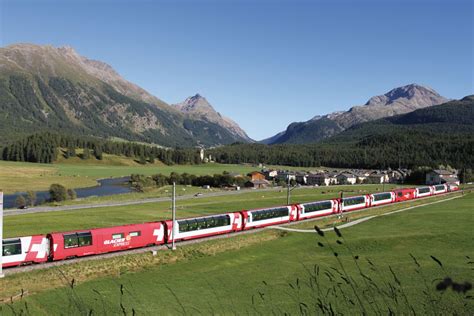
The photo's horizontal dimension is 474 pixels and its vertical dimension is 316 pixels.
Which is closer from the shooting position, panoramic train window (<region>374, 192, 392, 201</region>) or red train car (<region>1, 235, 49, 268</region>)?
red train car (<region>1, 235, 49, 268</region>)

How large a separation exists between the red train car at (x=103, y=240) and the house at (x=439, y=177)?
149m

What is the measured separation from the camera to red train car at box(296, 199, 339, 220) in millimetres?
65125

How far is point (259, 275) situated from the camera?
36125 mm

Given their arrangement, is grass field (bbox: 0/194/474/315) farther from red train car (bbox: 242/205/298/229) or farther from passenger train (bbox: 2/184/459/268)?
red train car (bbox: 242/205/298/229)

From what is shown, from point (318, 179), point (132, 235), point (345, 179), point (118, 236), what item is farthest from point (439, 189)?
point (118, 236)

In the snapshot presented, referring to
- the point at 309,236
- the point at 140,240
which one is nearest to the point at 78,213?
the point at 140,240

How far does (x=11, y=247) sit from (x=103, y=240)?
314 inches

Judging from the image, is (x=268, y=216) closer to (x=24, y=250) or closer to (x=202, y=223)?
(x=202, y=223)

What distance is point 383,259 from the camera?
132 feet

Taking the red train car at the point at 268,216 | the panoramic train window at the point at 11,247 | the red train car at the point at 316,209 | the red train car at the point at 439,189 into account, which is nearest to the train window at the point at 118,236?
the panoramic train window at the point at 11,247

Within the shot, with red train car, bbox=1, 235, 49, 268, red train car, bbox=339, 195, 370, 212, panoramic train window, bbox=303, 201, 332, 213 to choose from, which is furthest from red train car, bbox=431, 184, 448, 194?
red train car, bbox=1, 235, 49, 268

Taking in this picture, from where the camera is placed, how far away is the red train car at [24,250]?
33.5 metres

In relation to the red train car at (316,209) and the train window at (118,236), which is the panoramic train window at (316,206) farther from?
the train window at (118,236)

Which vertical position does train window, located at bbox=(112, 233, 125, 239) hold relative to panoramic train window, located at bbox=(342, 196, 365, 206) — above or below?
below
